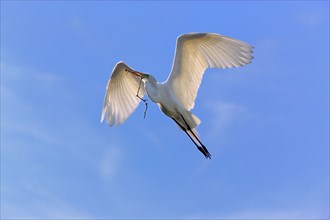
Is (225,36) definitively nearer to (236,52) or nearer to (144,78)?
(236,52)

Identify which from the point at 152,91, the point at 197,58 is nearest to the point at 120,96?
the point at 152,91

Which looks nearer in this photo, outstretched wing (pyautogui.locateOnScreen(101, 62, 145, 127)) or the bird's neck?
the bird's neck

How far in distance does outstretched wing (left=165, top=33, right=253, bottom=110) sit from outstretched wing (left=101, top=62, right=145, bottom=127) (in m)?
1.18

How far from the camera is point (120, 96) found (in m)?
12.3

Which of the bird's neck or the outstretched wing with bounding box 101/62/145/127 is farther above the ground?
the outstretched wing with bounding box 101/62/145/127

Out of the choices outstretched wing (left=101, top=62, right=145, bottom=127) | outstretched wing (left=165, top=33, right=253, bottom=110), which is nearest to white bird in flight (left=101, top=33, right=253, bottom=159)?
outstretched wing (left=165, top=33, right=253, bottom=110)

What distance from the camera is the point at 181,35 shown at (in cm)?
1079

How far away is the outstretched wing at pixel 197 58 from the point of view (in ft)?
34.9

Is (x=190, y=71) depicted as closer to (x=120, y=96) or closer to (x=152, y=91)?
(x=152, y=91)

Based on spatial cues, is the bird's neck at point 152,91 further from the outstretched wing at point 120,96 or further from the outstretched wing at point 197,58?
the outstretched wing at point 120,96

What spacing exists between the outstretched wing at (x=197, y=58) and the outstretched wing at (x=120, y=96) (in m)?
1.18

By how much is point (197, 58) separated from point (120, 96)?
6.77 ft

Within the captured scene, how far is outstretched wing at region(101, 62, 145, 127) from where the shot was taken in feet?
39.7

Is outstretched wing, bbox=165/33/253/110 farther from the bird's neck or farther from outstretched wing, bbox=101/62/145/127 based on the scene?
outstretched wing, bbox=101/62/145/127
